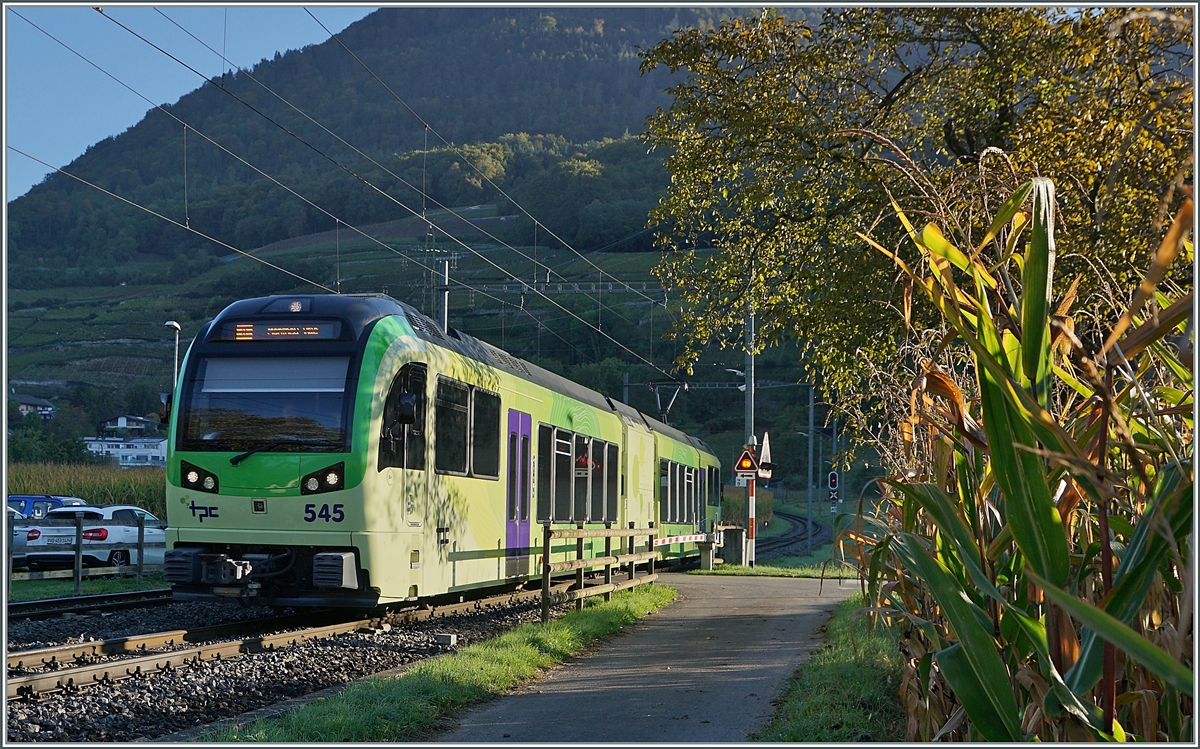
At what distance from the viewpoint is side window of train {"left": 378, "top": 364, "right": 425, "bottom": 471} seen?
10797 mm

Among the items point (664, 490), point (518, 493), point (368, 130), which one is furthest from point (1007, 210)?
point (368, 130)

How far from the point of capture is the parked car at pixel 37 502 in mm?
24672

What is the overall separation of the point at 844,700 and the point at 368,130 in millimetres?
31936

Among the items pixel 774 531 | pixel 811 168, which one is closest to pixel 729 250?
pixel 811 168

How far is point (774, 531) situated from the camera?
5775 centimetres

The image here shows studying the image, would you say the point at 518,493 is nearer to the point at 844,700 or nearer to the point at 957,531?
the point at 844,700

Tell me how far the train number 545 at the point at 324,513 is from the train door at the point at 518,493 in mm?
3320

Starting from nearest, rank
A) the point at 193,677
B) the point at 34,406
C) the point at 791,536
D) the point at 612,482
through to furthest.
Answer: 1. the point at 193,677
2. the point at 612,482
3. the point at 791,536
4. the point at 34,406

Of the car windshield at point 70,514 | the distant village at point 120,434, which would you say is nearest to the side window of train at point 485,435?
the car windshield at point 70,514

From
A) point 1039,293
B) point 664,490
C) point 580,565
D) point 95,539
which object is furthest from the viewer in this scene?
point 664,490

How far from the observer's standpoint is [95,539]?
1938cm

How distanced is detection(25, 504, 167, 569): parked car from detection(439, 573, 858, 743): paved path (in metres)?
10.2

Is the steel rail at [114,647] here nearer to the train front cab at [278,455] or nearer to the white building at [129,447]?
the train front cab at [278,455]

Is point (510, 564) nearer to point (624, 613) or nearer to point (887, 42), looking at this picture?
point (624, 613)
